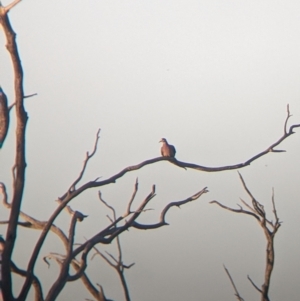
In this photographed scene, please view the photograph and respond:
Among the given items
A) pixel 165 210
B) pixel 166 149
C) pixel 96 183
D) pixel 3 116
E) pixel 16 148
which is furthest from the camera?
pixel 166 149

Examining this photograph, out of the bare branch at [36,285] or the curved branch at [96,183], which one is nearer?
the curved branch at [96,183]

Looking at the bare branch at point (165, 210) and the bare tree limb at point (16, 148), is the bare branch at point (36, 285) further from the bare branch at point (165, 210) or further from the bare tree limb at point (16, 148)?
the bare branch at point (165, 210)

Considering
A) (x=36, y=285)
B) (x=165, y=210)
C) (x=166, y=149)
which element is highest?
(x=166, y=149)

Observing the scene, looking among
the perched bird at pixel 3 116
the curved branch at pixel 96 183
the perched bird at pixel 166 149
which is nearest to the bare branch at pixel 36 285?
the curved branch at pixel 96 183

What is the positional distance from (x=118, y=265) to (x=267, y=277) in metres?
1.58

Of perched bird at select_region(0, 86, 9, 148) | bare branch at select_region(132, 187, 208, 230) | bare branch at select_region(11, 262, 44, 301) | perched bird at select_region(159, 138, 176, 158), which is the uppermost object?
perched bird at select_region(159, 138, 176, 158)

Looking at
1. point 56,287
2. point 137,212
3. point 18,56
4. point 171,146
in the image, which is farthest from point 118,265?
point 171,146

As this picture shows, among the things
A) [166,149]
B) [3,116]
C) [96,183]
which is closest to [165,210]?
[96,183]

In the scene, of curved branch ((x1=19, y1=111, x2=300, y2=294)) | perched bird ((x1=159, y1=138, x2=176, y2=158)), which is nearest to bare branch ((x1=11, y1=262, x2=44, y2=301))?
curved branch ((x1=19, y1=111, x2=300, y2=294))

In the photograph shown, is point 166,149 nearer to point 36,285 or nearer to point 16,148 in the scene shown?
point 36,285

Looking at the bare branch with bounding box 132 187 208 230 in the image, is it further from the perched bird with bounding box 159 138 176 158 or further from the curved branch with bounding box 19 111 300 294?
the perched bird with bounding box 159 138 176 158

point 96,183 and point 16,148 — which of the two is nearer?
point 16,148

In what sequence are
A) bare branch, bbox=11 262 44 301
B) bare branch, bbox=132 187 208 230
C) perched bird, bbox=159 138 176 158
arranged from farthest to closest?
1. perched bird, bbox=159 138 176 158
2. bare branch, bbox=132 187 208 230
3. bare branch, bbox=11 262 44 301

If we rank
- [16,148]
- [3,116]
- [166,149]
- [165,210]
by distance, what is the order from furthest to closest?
[166,149] → [165,210] → [3,116] → [16,148]
